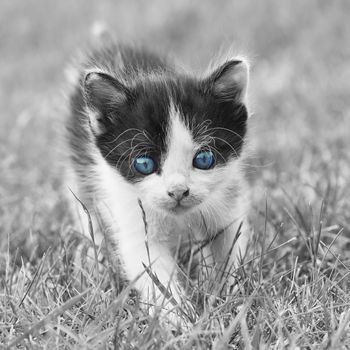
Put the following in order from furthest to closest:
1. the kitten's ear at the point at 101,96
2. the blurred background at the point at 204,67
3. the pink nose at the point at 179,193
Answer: the blurred background at the point at 204,67 < the kitten's ear at the point at 101,96 < the pink nose at the point at 179,193

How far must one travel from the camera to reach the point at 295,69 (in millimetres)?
6676

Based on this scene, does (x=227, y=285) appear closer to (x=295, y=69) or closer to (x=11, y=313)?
(x=11, y=313)

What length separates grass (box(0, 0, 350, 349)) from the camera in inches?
87.5

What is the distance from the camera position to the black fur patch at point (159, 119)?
266 cm

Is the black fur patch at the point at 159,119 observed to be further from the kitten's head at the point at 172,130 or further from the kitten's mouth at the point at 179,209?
the kitten's mouth at the point at 179,209

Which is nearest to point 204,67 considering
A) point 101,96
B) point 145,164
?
point 101,96

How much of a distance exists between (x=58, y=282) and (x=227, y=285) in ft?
2.37

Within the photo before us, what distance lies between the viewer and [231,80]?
9.41 ft

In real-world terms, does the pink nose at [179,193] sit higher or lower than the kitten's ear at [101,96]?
lower

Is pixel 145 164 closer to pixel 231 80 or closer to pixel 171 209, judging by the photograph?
pixel 171 209

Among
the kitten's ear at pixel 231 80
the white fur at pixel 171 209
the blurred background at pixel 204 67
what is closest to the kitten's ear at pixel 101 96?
the white fur at pixel 171 209

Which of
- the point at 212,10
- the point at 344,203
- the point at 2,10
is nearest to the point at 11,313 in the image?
the point at 344,203

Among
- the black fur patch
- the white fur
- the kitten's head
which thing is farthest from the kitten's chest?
the black fur patch

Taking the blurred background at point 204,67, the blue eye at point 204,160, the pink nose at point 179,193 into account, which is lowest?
the blurred background at point 204,67
